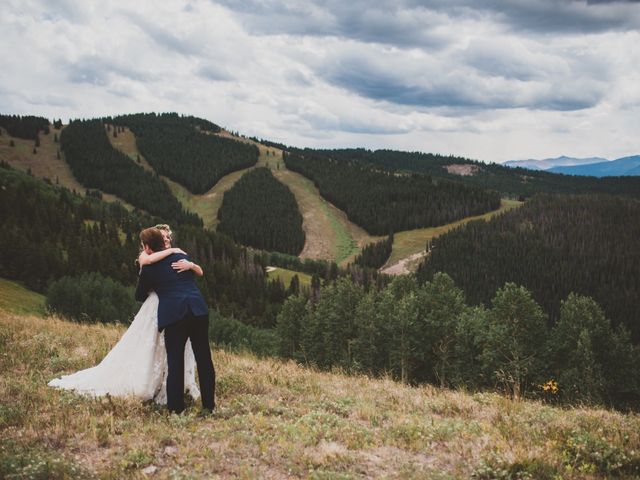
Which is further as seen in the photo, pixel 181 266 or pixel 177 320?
pixel 181 266

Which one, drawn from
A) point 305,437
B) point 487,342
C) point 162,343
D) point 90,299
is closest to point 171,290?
point 162,343

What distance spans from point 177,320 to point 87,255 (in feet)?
383

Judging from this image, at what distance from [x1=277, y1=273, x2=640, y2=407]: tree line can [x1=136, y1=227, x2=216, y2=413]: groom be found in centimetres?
4097

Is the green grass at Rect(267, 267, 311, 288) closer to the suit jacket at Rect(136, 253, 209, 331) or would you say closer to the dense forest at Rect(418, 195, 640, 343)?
the dense forest at Rect(418, 195, 640, 343)

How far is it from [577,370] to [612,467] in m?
51.1

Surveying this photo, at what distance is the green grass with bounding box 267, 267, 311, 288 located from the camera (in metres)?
162

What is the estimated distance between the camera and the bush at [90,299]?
77.9m

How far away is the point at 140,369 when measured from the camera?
10.0m

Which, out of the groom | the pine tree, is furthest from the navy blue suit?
the pine tree

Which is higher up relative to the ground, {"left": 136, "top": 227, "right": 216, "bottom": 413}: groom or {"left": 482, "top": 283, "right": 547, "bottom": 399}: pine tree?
{"left": 136, "top": 227, "right": 216, "bottom": 413}: groom

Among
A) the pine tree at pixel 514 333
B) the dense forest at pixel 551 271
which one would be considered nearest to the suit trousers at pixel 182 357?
the pine tree at pixel 514 333

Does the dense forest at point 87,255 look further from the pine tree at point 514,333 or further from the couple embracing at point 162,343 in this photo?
the couple embracing at point 162,343

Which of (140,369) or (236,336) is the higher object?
(140,369)

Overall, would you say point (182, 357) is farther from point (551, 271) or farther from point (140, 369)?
point (551, 271)
